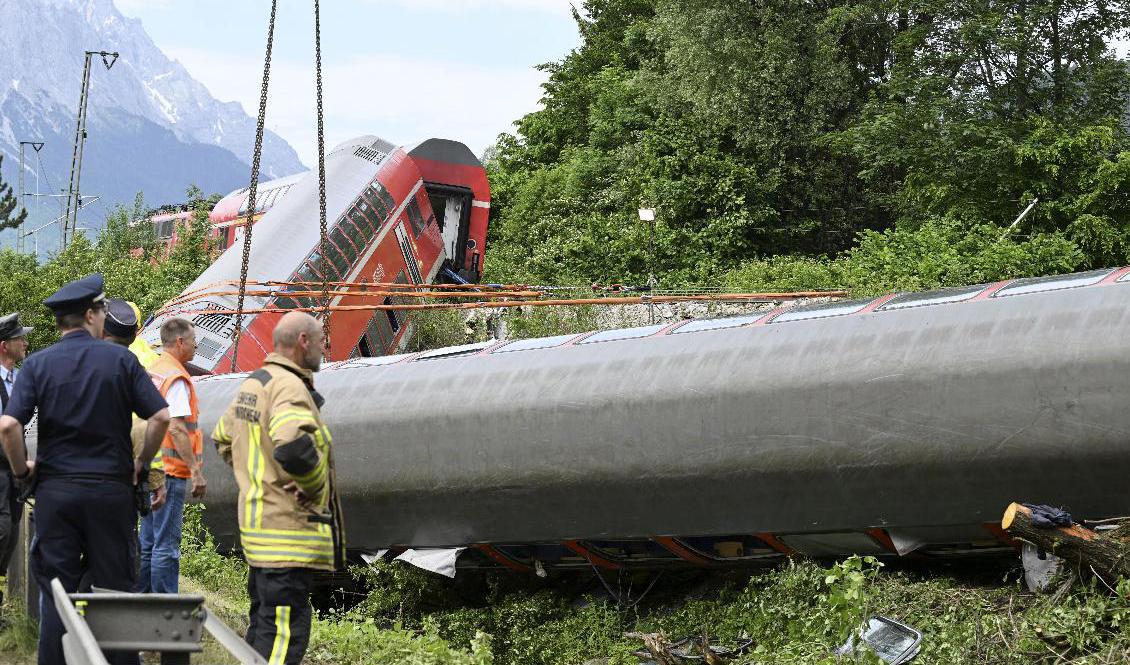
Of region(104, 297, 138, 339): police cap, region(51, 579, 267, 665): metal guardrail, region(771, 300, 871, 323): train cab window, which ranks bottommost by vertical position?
region(51, 579, 267, 665): metal guardrail

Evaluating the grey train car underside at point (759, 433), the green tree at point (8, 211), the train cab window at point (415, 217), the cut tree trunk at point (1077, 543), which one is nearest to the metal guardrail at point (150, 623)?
the cut tree trunk at point (1077, 543)

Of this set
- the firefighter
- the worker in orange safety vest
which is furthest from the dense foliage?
the firefighter

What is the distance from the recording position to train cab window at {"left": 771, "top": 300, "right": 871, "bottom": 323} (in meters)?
9.23

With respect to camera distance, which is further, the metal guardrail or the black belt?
the black belt

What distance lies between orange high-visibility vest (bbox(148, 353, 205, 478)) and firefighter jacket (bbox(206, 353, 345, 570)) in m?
1.46

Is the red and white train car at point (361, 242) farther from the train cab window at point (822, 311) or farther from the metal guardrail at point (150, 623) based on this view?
the metal guardrail at point (150, 623)

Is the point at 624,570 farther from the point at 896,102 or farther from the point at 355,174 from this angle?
the point at 896,102

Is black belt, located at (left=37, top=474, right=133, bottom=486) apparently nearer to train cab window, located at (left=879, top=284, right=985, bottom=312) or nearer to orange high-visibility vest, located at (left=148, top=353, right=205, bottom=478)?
orange high-visibility vest, located at (left=148, top=353, right=205, bottom=478)

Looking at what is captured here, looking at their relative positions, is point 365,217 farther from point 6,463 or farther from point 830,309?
point 6,463

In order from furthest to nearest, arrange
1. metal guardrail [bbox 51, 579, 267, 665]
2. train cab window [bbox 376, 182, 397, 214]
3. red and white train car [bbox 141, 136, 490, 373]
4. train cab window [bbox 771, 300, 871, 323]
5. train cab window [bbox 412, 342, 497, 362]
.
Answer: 1. train cab window [bbox 376, 182, 397, 214]
2. red and white train car [bbox 141, 136, 490, 373]
3. train cab window [bbox 412, 342, 497, 362]
4. train cab window [bbox 771, 300, 871, 323]
5. metal guardrail [bbox 51, 579, 267, 665]

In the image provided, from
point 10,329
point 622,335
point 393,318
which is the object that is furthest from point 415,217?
point 10,329

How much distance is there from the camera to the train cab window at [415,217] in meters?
20.6

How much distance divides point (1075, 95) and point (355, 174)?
12726 millimetres

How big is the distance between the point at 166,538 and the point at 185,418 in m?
0.78
